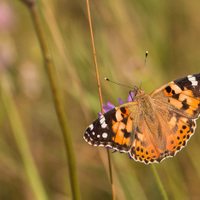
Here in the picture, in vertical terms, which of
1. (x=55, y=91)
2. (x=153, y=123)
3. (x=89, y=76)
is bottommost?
(x=55, y=91)

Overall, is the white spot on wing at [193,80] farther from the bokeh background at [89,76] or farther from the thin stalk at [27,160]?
the thin stalk at [27,160]

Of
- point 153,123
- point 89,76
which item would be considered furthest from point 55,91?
point 89,76

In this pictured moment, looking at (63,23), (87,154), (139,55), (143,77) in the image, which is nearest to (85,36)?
(63,23)

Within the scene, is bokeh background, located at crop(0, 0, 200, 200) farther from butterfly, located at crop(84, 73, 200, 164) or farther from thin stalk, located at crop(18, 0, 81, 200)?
thin stalk, located at crop(18, 0, 81, 200)

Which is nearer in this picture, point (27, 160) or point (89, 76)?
point (27, 160)

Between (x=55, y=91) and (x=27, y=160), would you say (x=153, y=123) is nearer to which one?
(x=27, y=160)

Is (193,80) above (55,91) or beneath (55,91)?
above

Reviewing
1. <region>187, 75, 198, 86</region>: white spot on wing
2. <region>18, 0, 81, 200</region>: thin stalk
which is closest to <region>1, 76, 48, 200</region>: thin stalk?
<region>18, 0, 81, 200</region>: thin stalk
